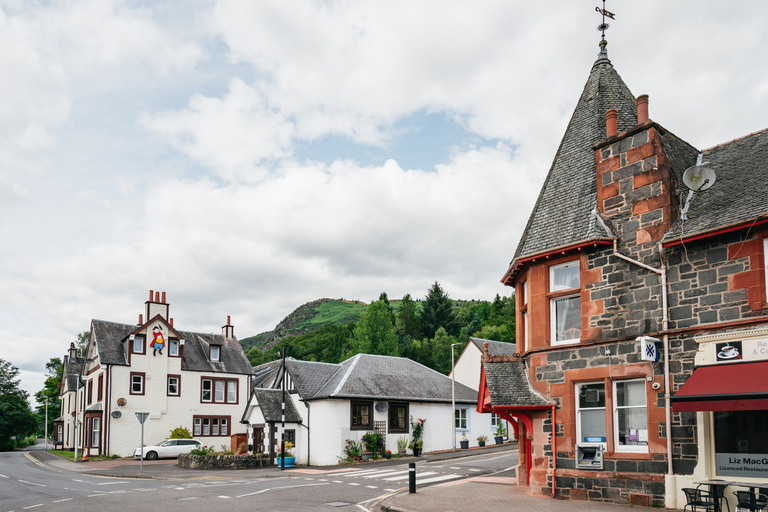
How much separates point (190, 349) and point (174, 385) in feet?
11.3

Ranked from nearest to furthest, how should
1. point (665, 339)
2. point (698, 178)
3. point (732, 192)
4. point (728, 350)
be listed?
point (728, 350) < point (665, 339) < point (732, 192) < point (698, 178)

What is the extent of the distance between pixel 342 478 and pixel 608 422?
12187mm

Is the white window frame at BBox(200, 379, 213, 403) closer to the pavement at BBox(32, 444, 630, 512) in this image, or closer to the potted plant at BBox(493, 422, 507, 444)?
the pavement at BBox(32, 444, 630, 512)

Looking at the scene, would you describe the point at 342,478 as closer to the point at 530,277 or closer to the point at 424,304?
the point at 530,277

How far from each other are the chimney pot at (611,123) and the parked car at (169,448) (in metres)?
31.6

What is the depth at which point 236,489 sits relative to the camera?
66.7 ft

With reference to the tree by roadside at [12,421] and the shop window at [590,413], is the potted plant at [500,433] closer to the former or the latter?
the shop window at [590,413]

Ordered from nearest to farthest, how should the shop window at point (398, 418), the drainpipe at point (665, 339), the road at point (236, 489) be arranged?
the drainpipe at point (665, 339)
the road at point (236, 489)
the shop window at point (398, 418)

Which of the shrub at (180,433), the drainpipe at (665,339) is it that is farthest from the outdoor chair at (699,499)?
the shrub at (180,433)

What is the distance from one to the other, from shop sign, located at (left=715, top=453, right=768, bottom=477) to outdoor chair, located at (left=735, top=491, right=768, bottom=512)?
0.49 metres

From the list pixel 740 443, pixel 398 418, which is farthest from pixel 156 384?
pixel 740 443

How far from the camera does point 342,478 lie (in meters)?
24.0

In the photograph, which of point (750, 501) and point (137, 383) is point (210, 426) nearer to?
point (137, 383)

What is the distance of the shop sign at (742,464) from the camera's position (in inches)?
495
